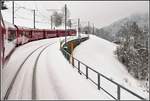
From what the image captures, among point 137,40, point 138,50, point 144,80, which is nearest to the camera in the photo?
point 144,80

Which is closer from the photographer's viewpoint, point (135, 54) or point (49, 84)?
point (49, 84)

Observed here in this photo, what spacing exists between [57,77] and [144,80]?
2108 inches

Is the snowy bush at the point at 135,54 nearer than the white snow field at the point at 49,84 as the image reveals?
No

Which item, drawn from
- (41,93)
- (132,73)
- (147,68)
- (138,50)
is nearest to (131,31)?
(138,50)

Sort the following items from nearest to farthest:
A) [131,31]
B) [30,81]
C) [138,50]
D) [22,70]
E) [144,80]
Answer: [30,81], [22,70], [144,80], [138,50], [131,31]

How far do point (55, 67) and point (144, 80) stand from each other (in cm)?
4929

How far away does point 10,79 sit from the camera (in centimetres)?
1956

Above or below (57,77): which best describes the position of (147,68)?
below

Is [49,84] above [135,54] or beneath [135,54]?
above

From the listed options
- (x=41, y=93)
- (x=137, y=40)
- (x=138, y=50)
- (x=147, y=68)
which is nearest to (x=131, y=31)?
(x=137, y=40)

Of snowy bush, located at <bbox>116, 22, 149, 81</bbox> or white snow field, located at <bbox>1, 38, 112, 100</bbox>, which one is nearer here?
white snow field, located at <bbox>1, 38, 112, 100</bbox>

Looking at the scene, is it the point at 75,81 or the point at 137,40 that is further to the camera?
the point at 137,40

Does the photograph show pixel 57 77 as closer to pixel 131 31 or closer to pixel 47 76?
pixel 47 76

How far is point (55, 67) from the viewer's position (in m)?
25.9
